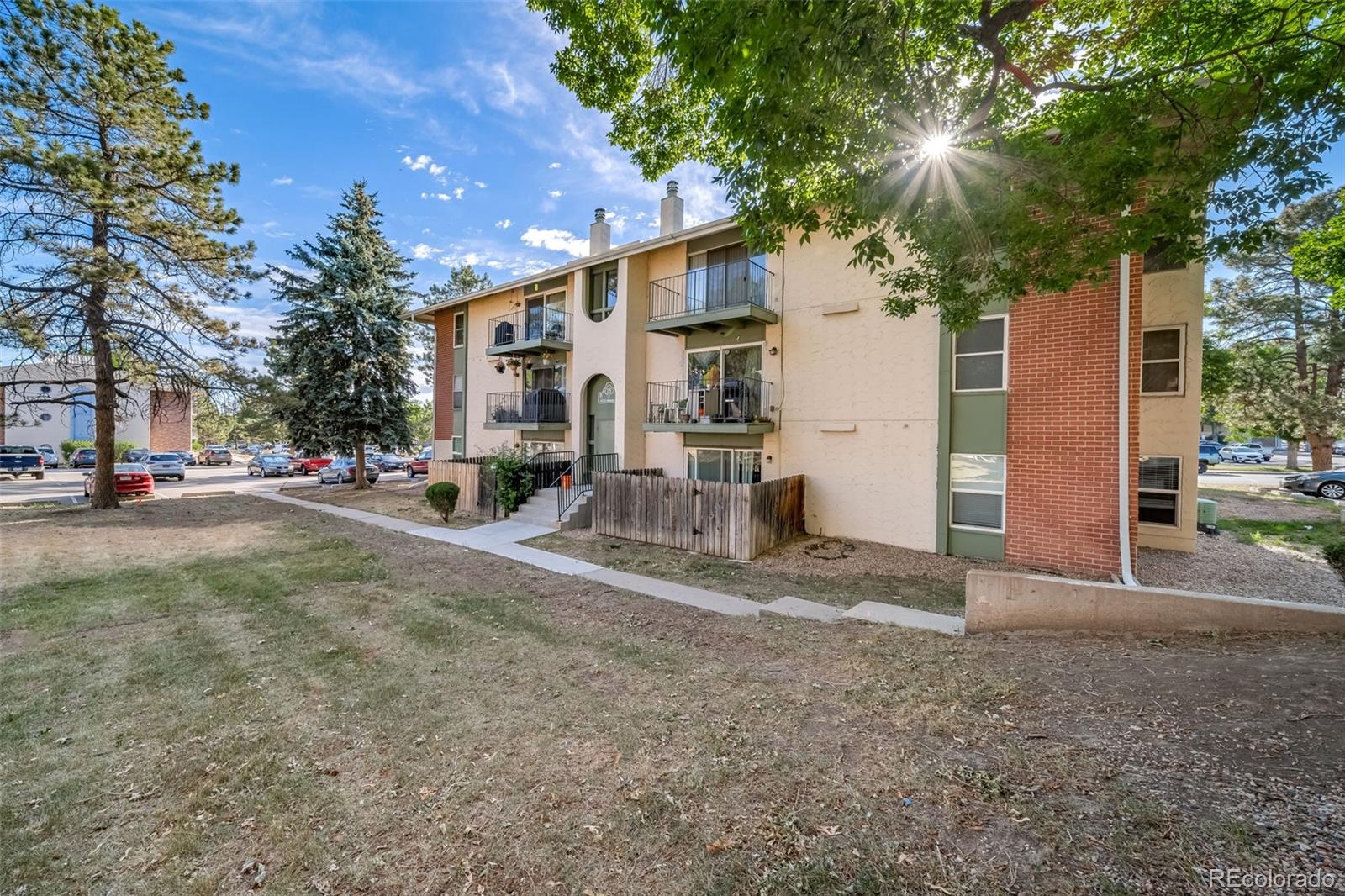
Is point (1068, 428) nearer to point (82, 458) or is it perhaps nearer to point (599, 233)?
point (599, 233)

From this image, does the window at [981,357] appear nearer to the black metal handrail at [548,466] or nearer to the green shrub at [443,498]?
the black metal handrail at [548,466]

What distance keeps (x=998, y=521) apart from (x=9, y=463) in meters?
44.8

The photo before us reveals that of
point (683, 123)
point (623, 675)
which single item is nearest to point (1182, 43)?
point (683, 123)

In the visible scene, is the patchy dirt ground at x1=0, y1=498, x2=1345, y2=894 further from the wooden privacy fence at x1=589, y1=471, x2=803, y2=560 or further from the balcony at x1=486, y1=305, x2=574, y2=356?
the balcony at x1=486, y1=305, x2=574, y2=356

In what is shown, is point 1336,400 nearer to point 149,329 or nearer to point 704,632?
point 704,632

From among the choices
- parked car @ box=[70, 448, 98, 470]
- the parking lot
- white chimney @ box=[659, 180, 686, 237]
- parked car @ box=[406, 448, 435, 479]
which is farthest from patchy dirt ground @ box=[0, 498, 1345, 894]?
parked car @ box=[70, 448, 98, 470]

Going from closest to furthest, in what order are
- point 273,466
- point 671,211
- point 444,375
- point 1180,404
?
point 1180,404
point 671,211
point 444,375
point 273,466

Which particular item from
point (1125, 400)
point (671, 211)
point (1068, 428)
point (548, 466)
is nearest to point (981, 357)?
point (1068, 428)

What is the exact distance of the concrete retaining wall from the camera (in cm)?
479

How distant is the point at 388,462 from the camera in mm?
33375

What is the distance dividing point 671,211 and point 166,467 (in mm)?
29323

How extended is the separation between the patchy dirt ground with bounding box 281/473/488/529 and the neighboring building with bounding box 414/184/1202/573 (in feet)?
12.8

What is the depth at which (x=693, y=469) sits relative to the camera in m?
13.7

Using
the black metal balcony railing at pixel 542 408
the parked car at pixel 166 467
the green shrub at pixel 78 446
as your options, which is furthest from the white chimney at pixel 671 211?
the green shrub at pixel 78 446
